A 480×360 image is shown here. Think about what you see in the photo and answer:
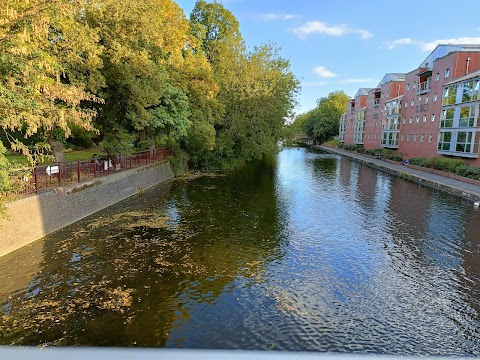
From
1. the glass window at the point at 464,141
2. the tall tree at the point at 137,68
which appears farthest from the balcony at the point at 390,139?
the tall tree at the point at 137,68

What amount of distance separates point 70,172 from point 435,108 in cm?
3797

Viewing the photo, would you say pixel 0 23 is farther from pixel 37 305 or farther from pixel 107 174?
pixel 107 174

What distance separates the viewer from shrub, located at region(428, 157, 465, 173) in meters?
31.4

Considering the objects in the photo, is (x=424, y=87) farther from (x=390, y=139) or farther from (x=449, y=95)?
(x=390, y=139)

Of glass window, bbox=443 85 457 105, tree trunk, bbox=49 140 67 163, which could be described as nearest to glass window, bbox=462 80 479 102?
glass window, bbox=443 85 457 105

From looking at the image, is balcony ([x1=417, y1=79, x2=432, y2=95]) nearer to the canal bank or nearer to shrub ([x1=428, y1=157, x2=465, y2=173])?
the canal bank

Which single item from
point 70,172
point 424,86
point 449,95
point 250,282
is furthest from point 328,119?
point 250,282

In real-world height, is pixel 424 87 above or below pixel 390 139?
above

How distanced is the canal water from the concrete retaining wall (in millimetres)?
622

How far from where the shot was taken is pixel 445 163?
108 ft

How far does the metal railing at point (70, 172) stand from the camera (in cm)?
1367

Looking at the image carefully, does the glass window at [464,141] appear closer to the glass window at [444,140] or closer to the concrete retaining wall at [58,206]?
the glass window at [444,140]

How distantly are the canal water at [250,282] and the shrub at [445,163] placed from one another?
48.5ft

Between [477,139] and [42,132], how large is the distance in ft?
108
